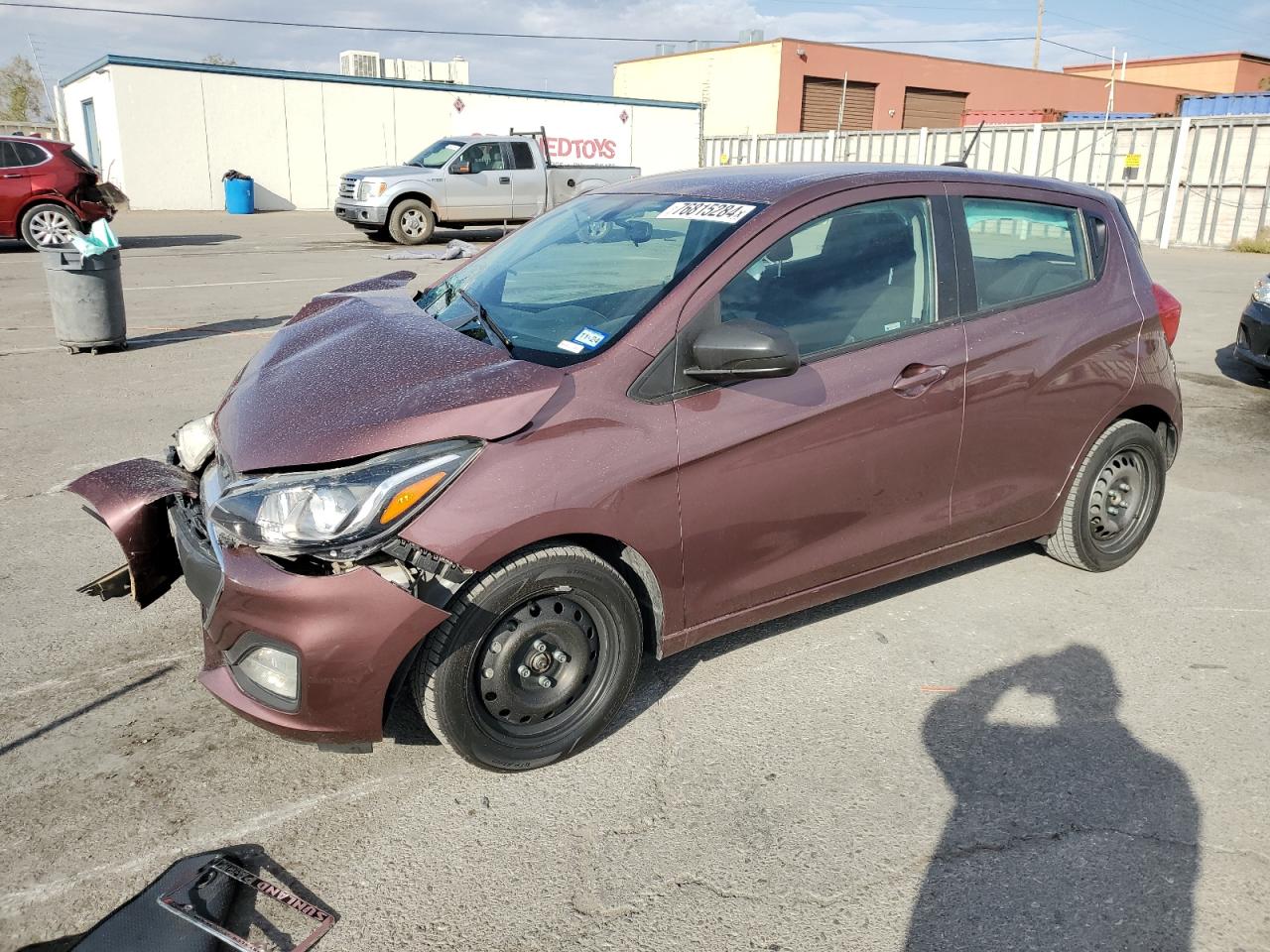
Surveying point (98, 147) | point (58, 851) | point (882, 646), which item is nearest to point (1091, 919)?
point (882, 646)

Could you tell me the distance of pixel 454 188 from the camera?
19.9m

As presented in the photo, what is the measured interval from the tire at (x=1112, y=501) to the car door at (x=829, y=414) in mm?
912

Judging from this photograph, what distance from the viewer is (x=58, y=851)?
2.71 metres

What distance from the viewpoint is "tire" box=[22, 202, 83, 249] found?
53.2 ft

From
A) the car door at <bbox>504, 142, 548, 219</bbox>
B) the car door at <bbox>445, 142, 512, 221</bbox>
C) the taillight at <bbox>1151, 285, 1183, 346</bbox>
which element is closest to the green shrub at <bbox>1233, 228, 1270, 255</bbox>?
the car door at <bbox>504, 142, 548, 219</bbox>

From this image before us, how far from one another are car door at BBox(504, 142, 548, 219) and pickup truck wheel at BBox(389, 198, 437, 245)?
179 cm

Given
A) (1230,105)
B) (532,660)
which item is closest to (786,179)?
(532,660)

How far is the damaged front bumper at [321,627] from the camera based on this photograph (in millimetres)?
2691

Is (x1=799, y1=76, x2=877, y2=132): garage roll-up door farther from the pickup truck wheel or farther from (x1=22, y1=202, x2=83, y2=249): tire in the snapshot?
(x1=22, y1=202, x2=83, y2=249): tire

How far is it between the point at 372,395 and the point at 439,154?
61.4 feet

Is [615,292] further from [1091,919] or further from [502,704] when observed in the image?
[1091,919]

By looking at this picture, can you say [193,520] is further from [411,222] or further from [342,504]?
[411,222]

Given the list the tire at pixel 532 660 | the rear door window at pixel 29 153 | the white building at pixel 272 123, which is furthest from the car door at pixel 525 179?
the tire at pixel 532 660

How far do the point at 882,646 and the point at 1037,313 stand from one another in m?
1.47
